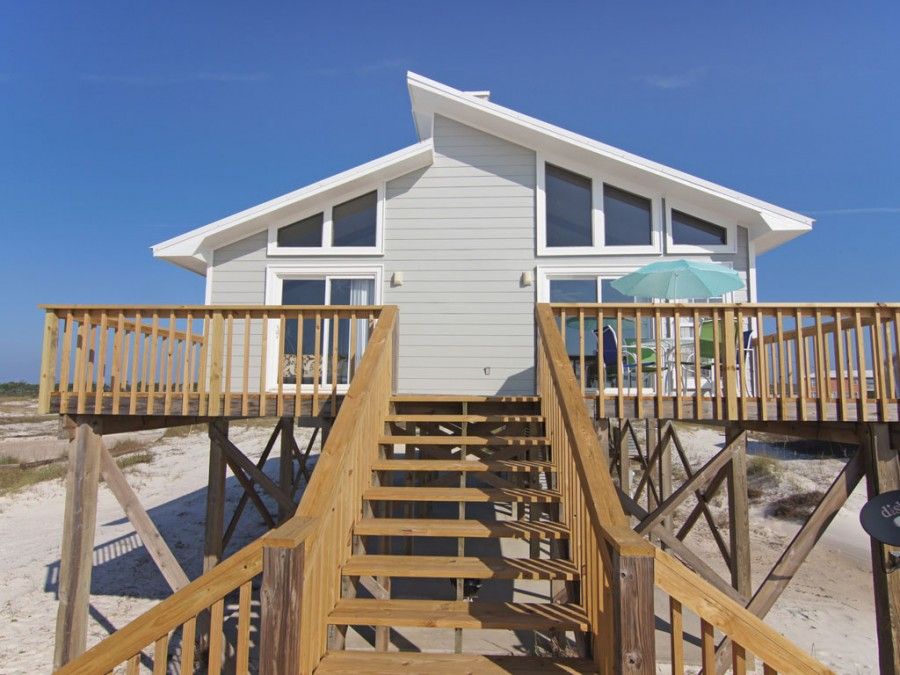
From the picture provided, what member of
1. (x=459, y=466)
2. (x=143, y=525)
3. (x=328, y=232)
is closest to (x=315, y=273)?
(x=328, y=232)

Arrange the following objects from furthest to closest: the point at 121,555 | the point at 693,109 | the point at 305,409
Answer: the point at 693,109 → the point at 121,555 → the point at 305,409

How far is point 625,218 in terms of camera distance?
8516mm

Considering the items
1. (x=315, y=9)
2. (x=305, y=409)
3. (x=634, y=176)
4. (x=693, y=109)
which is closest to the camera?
(x=305, y=409)

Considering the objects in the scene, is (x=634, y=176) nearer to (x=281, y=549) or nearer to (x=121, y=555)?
(x=281, y=549)

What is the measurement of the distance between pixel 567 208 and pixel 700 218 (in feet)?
6.45

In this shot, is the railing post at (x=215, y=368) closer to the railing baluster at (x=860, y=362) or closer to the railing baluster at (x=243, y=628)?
the railing baluster at (x=243, y=628)

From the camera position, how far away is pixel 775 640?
91.2 inches

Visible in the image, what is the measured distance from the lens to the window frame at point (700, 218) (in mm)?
8133

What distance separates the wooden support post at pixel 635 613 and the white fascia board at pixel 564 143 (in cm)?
692

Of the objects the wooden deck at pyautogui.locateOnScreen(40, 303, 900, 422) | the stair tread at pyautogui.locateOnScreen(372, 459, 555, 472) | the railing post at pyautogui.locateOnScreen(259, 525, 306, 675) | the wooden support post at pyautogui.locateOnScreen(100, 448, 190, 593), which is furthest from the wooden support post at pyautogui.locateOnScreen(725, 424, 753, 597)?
the wooden support post at pyautogui.locateOnScreen(100, 448, 190, 593)

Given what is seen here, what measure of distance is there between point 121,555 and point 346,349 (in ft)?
21.2

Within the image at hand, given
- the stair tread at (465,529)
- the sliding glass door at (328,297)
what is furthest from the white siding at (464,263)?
the stair tread at (465,529)

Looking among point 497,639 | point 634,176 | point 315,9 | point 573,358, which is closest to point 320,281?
point 573,358

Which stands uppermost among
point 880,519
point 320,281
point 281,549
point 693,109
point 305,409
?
point 693,109
